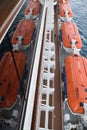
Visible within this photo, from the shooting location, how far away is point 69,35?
769cm

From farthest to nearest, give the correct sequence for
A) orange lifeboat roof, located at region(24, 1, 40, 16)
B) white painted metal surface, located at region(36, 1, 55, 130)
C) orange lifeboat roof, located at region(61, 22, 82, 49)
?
orange lifeboat roof, located at region(24, 1, 40, 16), orange lifeboat roof, located at region(61, 22, 82, 49), white painted metal surface, located at region(36, 1, 55, 130)

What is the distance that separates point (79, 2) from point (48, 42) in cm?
1005

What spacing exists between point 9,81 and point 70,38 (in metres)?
3.61

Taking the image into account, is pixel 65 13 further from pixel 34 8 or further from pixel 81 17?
pixel 81 17

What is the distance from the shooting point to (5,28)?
175cm

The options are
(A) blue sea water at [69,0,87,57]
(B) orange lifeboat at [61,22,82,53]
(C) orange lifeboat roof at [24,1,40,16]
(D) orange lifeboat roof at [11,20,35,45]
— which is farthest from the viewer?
(C) orange lifeboat roof at [24,1,40,16]

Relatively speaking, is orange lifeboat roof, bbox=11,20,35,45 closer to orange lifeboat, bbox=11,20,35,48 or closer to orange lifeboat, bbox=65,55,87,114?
orange lifeboat, bbox=11,20,35,48

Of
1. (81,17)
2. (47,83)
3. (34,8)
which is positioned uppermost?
(34,8)

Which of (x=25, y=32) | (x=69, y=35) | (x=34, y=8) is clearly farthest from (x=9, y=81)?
(x=34, y=8)

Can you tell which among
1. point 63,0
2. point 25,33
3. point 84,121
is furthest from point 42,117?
point 63,0

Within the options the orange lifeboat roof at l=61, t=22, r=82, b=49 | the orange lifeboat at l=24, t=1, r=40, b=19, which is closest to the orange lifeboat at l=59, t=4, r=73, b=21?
the orange lifeboat roof at l=61, t=22, r=82, b=49

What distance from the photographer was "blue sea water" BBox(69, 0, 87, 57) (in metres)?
9.35

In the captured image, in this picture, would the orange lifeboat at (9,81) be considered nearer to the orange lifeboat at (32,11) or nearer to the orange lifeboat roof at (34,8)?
the orange lifeboat at (32,11)

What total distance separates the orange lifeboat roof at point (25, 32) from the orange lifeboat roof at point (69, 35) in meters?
1.59
